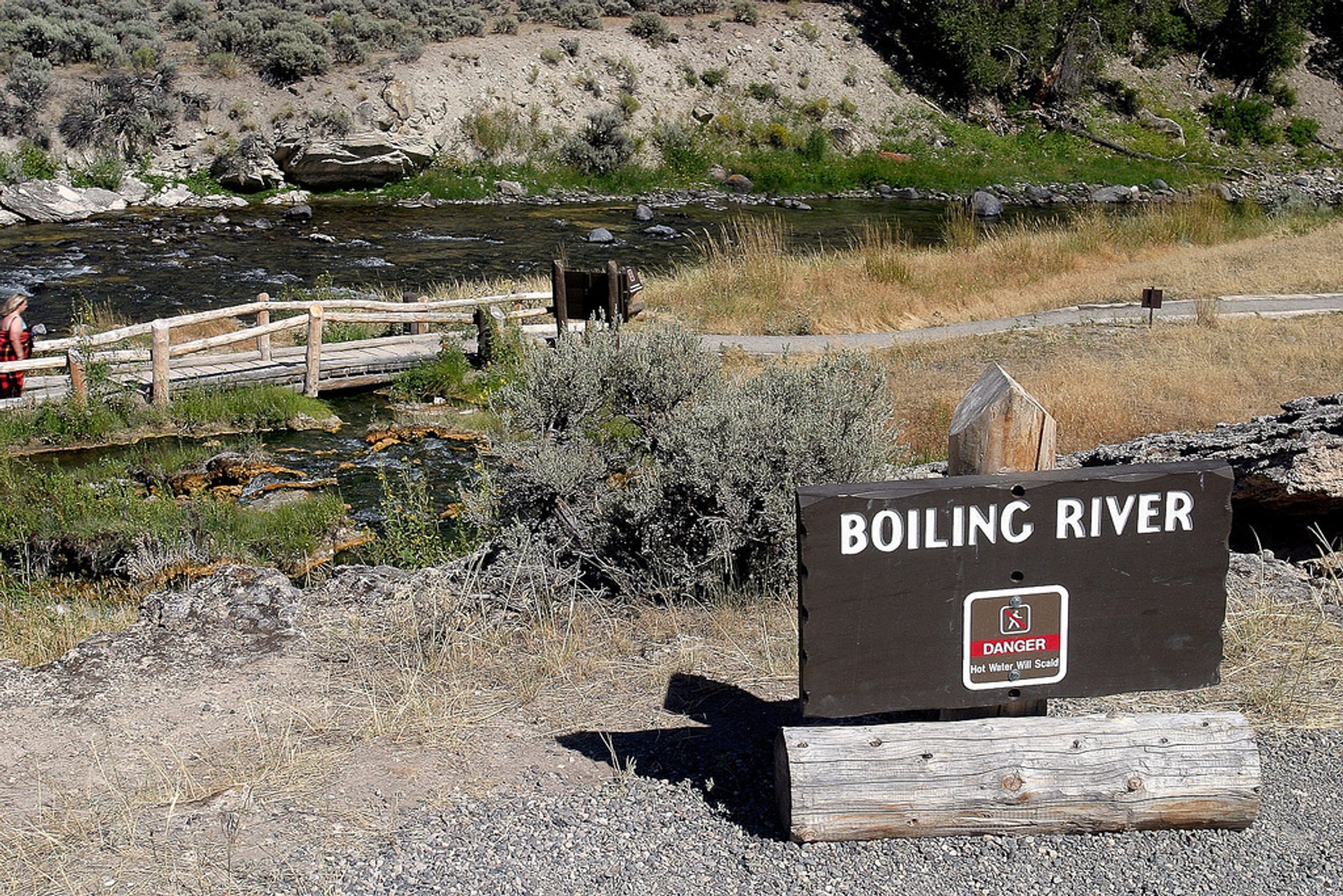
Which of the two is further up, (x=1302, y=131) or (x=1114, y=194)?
(x=1302, y=131)

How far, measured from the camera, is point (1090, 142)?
1672 inches

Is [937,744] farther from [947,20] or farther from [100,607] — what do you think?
[947,20]

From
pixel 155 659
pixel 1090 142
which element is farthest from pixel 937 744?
pixel 1090 142

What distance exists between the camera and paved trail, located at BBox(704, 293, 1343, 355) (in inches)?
600

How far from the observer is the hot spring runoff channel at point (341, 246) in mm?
21422

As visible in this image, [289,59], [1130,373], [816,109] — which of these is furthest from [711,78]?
[1130,373]

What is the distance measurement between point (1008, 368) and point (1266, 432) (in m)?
5.93

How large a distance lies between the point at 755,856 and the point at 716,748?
2.52 feet

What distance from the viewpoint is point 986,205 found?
33.1 metres

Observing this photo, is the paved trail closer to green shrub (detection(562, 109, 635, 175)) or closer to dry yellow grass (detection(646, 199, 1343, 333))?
dry yellow grass (detection(646, 199, 1343, 333))

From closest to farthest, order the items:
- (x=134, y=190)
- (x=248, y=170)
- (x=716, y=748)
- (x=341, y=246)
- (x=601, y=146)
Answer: (x=716, y=748) → (x=341, y=246) → (x=134, y=190) → (x=248, y=170) → (x=601, y=146)

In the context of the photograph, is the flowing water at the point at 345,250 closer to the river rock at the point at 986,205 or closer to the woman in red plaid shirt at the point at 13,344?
the river rock at the point at 986,205

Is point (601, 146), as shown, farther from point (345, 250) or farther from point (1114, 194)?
point (1114, 194)

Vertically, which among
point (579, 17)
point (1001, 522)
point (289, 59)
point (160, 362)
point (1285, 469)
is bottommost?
point (160, 362)
